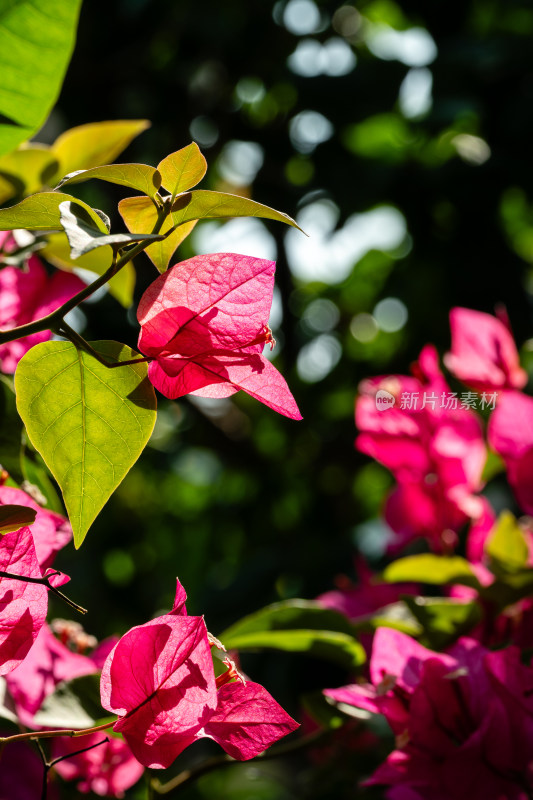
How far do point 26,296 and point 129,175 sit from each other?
18cm

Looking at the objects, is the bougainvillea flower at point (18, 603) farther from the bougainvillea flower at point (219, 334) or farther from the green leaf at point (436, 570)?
the green leaf at point (436, 570)

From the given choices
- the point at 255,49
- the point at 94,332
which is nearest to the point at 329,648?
the point at 94,332

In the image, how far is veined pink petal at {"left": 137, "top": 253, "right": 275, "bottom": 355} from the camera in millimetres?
255

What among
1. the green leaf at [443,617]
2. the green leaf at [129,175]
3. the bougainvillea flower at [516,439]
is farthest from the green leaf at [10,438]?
the bougainvillea flower at [516,439]

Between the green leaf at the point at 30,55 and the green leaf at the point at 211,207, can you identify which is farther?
the green leaf at the point at 30,55

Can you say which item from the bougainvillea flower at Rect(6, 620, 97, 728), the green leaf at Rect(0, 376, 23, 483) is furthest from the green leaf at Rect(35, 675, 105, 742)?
the green leaf at Rect(0, 376, 23, 483)

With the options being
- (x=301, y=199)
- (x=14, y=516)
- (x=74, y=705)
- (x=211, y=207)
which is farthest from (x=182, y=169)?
(x=301, y=199)

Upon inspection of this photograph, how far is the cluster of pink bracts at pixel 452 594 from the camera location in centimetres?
37

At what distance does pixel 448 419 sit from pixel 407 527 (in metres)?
0.10

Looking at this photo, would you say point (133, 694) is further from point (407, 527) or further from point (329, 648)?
point (407, 527)

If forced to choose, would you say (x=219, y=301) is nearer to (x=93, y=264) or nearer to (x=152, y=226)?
(x=152, y=226)

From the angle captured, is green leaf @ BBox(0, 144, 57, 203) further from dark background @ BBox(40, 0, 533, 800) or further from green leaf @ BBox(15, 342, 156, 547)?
dark background @ BBox(40, 0, 533, 800)

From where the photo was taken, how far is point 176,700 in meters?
0.26

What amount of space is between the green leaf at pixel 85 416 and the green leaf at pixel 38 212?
4 cm
